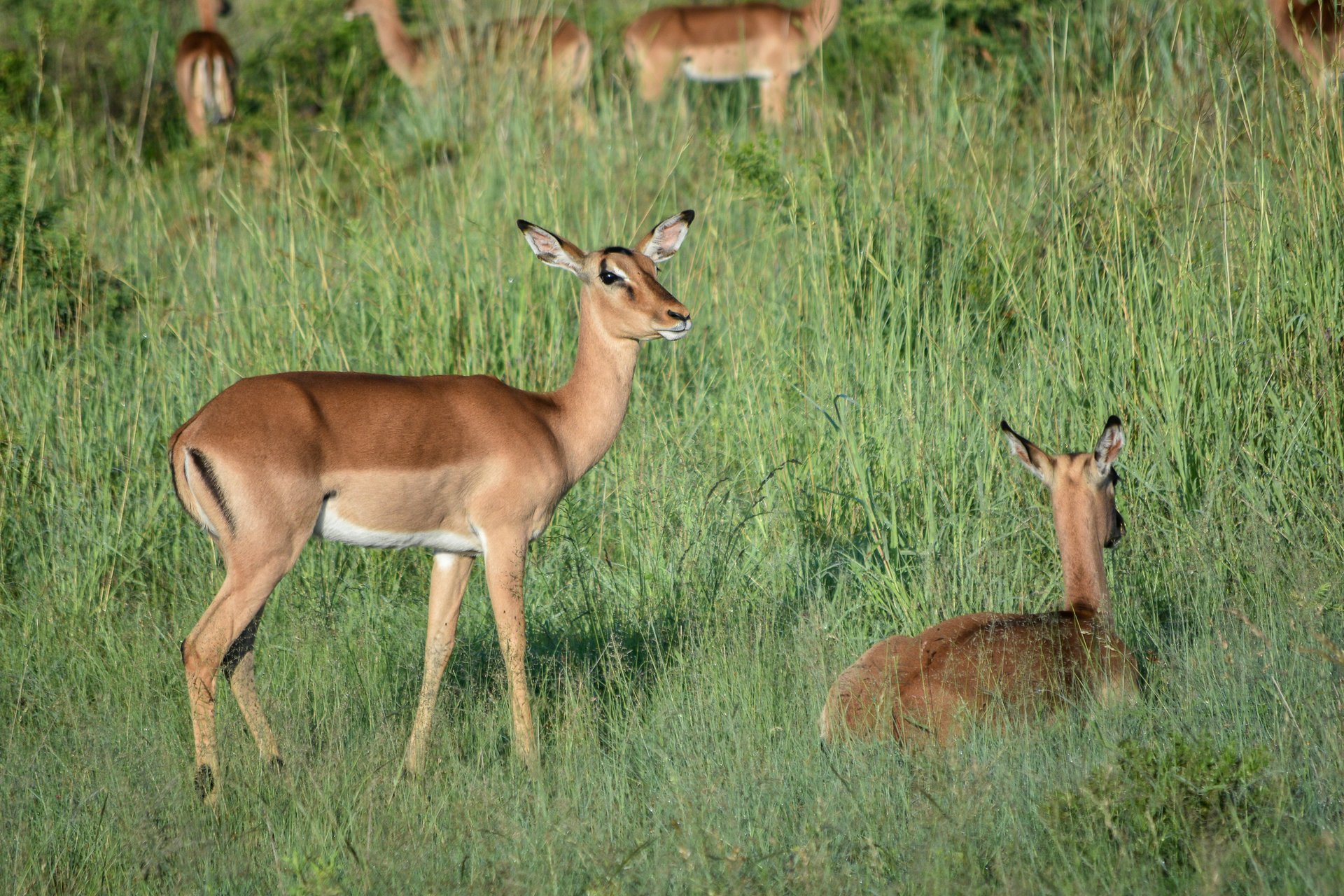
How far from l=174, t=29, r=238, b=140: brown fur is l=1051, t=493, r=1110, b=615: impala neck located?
865 centimetres

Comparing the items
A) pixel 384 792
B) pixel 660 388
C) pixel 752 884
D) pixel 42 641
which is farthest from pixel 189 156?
pixel 752 884

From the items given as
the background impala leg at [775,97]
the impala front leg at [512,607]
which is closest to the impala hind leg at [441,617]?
the impala front leg at [512,607]

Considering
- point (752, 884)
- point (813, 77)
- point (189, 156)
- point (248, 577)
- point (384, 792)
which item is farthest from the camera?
point (813, 77)

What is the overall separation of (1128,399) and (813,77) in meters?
7.06

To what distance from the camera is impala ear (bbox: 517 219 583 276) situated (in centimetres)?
470

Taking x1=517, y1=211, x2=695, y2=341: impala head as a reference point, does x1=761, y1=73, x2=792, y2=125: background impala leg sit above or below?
above

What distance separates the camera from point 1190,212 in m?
5.93

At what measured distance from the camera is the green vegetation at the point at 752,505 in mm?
3004

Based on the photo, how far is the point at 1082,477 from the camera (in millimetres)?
3875

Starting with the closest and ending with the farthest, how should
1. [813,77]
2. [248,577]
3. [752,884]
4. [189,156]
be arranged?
[752,884], [248,577], [189,156], [813,77]

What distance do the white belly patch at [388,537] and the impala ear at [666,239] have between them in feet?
4.43

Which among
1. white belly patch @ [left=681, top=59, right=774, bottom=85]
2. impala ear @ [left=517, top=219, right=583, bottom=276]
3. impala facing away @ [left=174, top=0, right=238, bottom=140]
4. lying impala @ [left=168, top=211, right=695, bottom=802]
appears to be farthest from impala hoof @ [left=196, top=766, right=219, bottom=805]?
white belly patch @ [left=681, top=59, right=774, bottom=85]

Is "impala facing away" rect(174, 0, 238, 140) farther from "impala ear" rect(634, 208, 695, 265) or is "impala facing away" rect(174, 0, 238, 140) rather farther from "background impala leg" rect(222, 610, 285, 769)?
"background impala leg" rect(222, 610, 285, 769)

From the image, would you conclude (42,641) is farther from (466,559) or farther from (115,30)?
(115,30)
